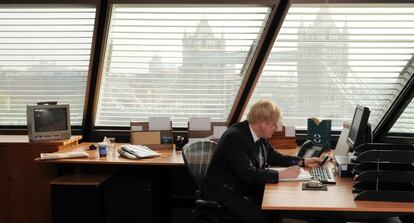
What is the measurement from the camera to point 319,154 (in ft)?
10.3

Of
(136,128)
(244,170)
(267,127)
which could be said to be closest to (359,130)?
(267,127)

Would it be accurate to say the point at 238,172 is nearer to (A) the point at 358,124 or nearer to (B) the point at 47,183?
(A) the point at 358,124

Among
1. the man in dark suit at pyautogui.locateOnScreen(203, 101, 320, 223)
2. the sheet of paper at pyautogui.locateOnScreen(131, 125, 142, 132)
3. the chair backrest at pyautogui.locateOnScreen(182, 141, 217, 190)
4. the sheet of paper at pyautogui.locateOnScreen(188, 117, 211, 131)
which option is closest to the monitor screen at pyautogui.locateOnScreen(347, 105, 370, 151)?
the man in dark suit at pyautogui.locateOnScreen(203, 101, 320, 223)

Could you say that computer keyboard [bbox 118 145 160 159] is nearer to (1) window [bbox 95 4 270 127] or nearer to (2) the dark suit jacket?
(1) window [bbox 95 4 270 127]

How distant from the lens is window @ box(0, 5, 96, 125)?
3842mm

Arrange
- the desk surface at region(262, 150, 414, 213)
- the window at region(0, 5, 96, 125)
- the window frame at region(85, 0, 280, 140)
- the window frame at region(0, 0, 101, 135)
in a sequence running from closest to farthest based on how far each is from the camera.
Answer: the desk surface at region(262, 150, 414, 213), the window frame at region(85, 0, 280, 140), the window frame at region(0, 0, 101, 135), the window at region(0, 5, 96, 125)

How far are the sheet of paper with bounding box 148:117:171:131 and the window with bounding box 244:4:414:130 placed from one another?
1.02 m

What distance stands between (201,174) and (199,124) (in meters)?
1.21

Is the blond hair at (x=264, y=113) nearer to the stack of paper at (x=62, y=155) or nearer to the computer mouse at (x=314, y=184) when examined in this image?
the computer mouse at (x=314, y=184)

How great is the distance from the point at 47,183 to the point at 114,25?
5.74ft

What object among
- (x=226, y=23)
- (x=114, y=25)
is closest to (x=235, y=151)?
(x=226, y=23)

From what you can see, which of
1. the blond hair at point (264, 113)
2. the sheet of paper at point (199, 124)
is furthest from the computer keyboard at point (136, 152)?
the blond hair at point (264, 113)

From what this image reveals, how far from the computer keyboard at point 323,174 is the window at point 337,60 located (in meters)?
1.36

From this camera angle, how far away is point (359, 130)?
104 inches
